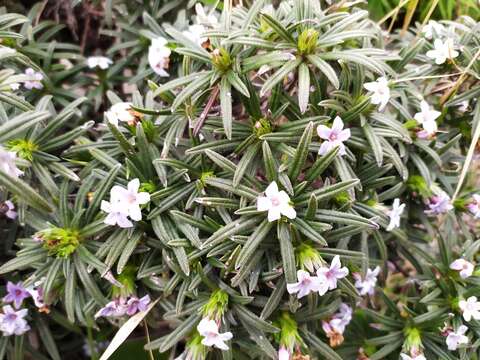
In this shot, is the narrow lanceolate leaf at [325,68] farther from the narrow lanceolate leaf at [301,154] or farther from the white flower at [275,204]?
the white flower at [275,204]

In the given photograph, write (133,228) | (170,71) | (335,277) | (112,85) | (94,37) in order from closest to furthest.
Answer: (335,277)
(133,228)
(170,71)
(112,85)
(94,37)

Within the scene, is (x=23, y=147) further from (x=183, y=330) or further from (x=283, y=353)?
(x=283, y=353)

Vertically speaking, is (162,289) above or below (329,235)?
below

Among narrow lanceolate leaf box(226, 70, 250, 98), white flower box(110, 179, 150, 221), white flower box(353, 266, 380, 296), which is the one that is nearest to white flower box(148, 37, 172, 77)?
narrow lanceolate leaf box(226, 70, 250, 98)

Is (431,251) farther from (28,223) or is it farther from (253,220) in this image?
(28,223)

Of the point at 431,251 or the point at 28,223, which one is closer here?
the point at 28,223

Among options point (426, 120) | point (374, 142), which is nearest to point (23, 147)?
point (374, 142)

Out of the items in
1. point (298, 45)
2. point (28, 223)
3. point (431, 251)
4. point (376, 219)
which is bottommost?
point (431, 251)

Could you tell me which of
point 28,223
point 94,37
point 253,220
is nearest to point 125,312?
point 28,223
